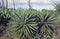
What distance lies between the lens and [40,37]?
13.7 m

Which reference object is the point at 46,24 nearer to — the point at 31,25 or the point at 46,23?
the point at 46,23

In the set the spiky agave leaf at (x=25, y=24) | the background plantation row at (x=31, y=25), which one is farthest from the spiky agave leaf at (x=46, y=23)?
the spiky agave leaf at (x=25, y=24)

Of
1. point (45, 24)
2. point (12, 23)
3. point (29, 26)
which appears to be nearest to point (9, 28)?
point (12, 23)

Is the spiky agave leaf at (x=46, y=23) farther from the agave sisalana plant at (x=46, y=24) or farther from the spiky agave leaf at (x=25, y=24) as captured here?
the spiky agave leaf at (x=25, y=24)

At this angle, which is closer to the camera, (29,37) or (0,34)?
(29,37)

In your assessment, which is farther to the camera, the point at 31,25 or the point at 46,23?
the point at 46,23

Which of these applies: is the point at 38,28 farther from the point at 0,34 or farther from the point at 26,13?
the point at 0,34

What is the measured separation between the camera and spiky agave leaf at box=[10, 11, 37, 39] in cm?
1348

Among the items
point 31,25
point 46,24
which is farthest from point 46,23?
point 31,25

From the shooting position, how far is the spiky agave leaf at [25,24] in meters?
13.5

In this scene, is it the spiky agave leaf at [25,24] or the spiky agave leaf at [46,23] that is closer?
the spiky agave leaf at [25,24]

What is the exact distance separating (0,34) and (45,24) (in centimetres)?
302

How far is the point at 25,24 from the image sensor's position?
13828 mm

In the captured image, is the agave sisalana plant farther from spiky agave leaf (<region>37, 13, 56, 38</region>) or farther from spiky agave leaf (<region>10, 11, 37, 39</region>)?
spiky agave leaf (<region>10, 11, 37, 39</region>)
